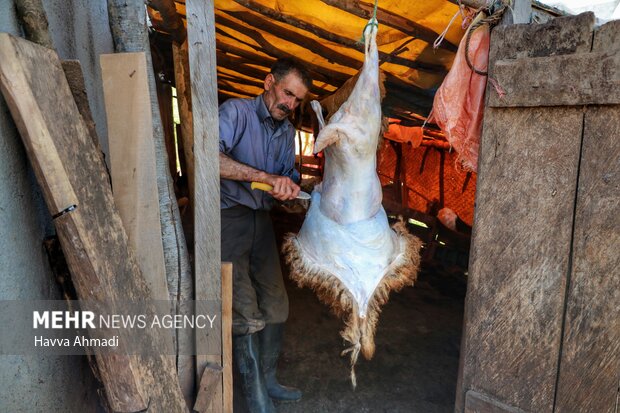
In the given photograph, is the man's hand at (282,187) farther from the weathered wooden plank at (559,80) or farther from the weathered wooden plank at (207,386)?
the weathered wooden plank at (559,80)

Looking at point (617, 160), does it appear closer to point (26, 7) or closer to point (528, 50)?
point (528, 50)

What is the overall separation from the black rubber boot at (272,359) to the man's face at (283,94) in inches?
58.9

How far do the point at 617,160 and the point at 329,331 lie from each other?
320cm

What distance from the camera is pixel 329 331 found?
4.23 metres

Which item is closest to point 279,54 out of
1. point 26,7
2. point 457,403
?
point 26,7

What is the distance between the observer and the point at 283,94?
2518 millimetres

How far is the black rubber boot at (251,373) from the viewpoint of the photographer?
2787 millimetres

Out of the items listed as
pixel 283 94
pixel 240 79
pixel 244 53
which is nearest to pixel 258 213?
pixel 283 94

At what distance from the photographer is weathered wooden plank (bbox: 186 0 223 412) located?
1.73m

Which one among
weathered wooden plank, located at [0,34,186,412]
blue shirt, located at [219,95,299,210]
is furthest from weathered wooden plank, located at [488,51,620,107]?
weathered wooden plank, located at [0,34,186,412]

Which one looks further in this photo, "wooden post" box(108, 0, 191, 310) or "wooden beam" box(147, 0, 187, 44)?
"wooden beam" box(147, 0, 187, 44)

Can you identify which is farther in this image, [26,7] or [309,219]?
[309,219]

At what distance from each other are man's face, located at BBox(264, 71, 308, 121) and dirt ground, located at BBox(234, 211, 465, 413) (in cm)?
211

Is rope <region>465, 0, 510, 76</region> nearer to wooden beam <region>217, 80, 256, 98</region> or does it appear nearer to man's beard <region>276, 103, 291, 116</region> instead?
man's beard <region>276, 103, 291, 116</region>
